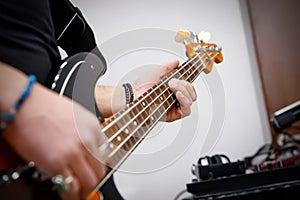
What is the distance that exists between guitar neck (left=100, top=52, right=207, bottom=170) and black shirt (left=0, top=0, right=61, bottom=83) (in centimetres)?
15

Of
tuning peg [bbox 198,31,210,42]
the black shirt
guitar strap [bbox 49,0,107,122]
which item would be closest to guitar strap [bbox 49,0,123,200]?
guitar strap [bbox 49,0,107,122]

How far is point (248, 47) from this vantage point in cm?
165

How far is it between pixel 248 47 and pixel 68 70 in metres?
1.29

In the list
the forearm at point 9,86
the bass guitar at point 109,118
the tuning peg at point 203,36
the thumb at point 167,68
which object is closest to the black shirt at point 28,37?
the bass guitar at point 109,118

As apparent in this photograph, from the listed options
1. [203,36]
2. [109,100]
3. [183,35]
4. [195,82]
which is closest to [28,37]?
[109,100]

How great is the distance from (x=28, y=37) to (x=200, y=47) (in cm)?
69

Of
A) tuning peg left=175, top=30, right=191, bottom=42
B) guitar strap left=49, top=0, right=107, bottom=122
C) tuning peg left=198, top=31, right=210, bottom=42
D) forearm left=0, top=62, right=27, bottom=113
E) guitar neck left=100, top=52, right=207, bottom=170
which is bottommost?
tuning peg left=198, top=31, right=210, bottom=42

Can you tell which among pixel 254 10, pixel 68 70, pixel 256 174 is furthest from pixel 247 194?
pixel 254 10

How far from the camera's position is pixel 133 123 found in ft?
1.62

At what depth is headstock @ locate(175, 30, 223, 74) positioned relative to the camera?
1.02 meters

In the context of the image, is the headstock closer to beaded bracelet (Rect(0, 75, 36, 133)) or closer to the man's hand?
the man's hand

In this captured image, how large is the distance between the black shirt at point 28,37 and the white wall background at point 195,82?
0.86 meters

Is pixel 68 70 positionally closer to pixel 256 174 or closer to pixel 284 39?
pixel 256 174

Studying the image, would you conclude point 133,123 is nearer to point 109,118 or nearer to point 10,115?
point 109,118
